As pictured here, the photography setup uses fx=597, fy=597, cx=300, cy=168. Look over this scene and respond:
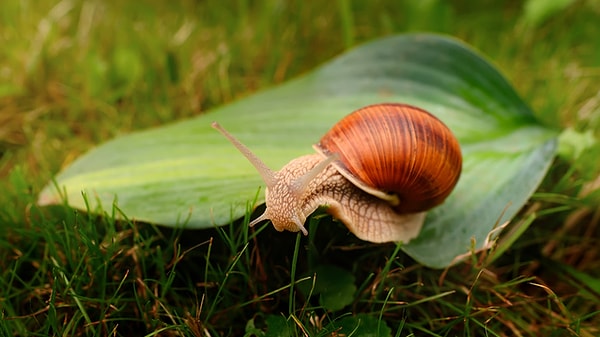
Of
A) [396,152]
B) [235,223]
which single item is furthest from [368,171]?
[235,223]

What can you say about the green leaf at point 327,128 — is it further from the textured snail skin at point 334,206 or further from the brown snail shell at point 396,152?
the brown snail shell at point 396,152

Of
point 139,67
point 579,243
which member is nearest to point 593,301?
point 579,243

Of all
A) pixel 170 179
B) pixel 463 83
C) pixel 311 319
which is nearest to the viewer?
pixel 311 319

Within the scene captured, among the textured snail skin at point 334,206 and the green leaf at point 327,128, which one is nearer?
the textured snail skin at point 334,206

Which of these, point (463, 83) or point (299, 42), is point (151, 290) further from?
point (299, 42)

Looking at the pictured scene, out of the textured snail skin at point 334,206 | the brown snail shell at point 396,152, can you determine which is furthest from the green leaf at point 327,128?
the brown snail shell at point 396,152
